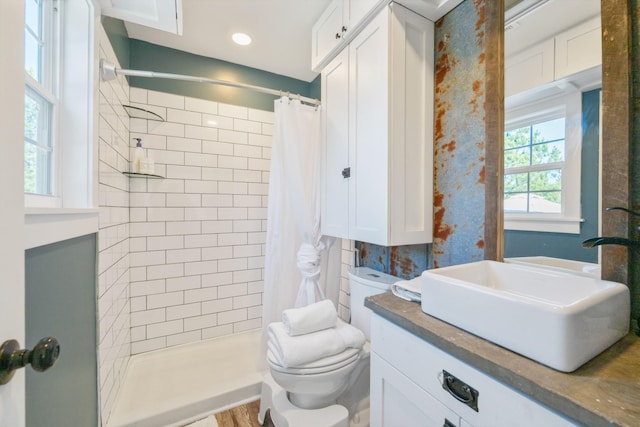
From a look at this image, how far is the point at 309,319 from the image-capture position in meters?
1.37

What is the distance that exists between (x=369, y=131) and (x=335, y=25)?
2.40 feet

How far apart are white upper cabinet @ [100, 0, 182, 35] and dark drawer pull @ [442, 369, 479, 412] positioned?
184 cm

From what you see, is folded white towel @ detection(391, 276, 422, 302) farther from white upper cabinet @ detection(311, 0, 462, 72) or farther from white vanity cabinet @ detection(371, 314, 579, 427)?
white upper cabinet @ detection(311, 0, 462, 72)

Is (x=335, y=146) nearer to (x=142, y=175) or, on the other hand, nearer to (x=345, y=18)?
(x=345, y=18)

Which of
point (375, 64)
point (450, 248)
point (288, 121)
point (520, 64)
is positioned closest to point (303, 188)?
point (288, 121)

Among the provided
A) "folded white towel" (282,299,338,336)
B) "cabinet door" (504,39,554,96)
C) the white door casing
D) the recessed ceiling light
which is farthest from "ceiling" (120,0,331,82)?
→ "folded white towel" (282,299,338,336)

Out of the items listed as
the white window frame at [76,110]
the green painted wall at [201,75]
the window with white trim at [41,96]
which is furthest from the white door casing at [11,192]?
the green painted wall at [201,75]

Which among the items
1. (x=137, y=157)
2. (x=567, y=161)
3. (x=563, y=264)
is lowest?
(x=563, y=264)

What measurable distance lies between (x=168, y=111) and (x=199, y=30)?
2.12ft

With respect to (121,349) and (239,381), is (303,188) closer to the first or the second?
(239,381)

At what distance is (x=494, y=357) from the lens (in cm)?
63

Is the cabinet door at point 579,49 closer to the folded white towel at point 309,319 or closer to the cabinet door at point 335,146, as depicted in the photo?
the cabinet door at point 335,146

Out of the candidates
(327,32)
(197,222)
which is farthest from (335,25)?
(197,222)

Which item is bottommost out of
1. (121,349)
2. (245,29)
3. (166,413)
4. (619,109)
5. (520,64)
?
(166,413)
